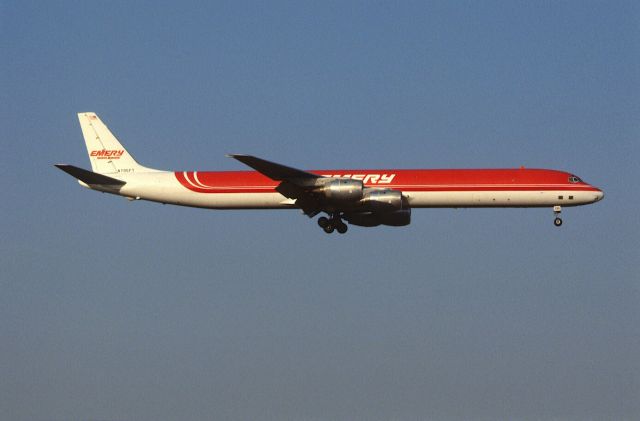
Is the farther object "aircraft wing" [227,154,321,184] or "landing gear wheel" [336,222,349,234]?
"landing gear wheel" [336,222,349,234]

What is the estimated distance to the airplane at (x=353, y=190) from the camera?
2251 inches

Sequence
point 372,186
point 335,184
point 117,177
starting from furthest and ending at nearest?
point 117,177, point 372,186, point 335,184

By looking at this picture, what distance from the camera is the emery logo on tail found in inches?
2589

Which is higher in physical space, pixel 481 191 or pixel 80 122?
pixel 80 122

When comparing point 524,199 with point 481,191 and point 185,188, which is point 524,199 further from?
point 185,188

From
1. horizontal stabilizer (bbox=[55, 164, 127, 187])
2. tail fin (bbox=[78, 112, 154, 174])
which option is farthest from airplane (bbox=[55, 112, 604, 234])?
tail fin (bbox=[78, 112, 154, 174])

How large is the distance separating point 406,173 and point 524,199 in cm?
700

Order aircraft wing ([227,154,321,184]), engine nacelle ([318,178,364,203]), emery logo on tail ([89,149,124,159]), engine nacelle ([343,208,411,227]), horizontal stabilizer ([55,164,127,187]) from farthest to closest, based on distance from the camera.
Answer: emery logo on tail ([89,149,124,159]) → engine nacelle ([343,208,411,227]) → horizontal stabilizer ([55,164,127,187]) → engine nacelle ([318,178,364,203]) → aircraft wing ([227,154,321,184])

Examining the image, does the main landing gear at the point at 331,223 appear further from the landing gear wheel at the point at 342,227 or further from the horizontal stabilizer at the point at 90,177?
the horizontal stabilizer at the point at 90,177

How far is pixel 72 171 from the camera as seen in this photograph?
60844 mm

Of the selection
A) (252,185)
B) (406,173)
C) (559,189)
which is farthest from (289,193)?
(559,189)

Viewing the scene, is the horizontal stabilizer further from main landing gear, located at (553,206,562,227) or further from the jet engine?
main landing gear, located at (553,206,562,227)

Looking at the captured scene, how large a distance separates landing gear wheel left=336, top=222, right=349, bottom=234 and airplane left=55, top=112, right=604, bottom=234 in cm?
6

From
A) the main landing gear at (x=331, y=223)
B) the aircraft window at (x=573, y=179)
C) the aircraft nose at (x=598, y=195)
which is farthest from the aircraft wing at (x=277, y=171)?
the aircraft nose at (x=598, y=195)
